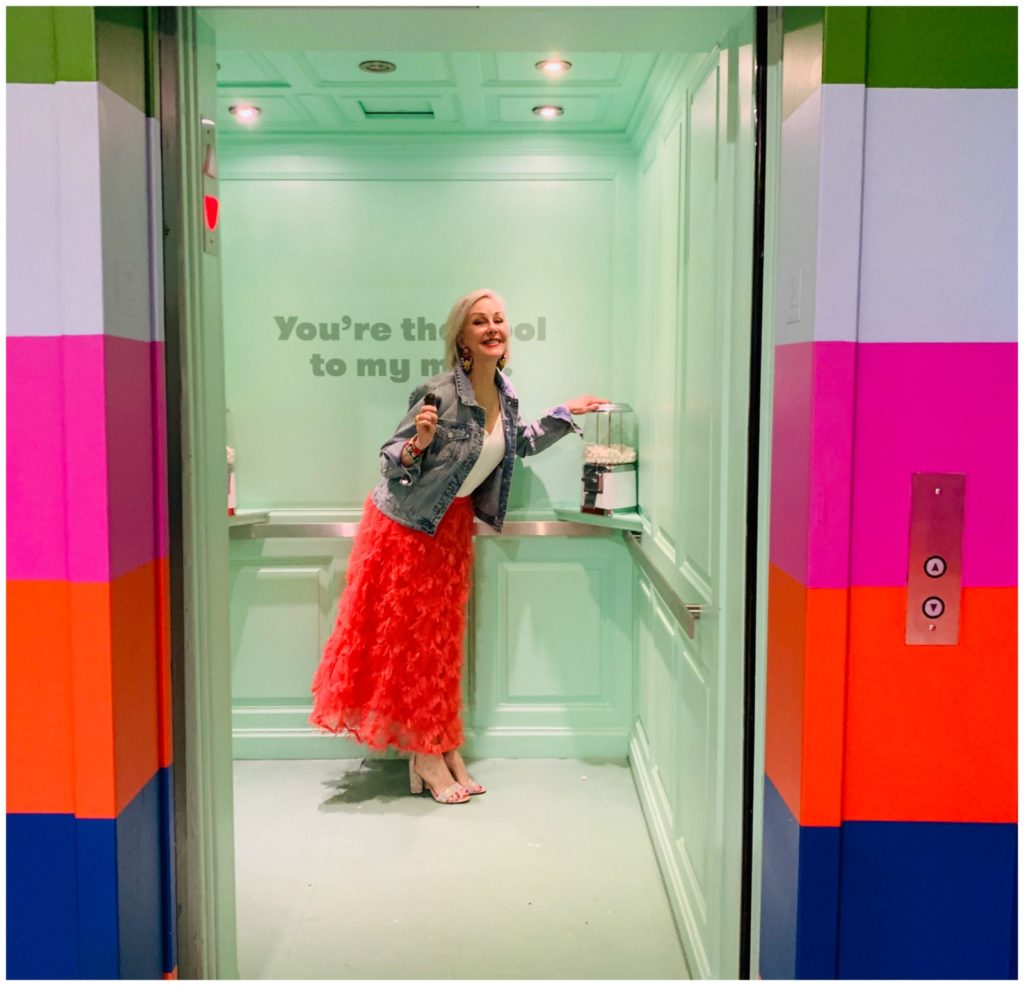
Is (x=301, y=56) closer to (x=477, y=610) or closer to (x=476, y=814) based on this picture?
(x=477, y=610)

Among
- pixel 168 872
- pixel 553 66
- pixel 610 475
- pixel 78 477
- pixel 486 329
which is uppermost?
pixel 553 66

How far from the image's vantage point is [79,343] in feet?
4.69

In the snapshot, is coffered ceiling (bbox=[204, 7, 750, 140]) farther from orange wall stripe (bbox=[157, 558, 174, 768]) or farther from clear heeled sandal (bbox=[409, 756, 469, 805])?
clear heeled sandal (bbox=[409, 756, 469, 805])

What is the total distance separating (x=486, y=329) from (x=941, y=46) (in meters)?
2.00

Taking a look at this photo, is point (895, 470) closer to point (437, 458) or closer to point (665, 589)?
point (665, 589)

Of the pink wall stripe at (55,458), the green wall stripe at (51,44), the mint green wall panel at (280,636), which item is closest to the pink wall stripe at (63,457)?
the pink wall stripe at (55,458)

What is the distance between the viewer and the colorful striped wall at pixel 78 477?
4.64 ft

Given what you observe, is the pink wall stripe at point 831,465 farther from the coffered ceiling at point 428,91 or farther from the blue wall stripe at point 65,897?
the coffered ceiling at point 428,91

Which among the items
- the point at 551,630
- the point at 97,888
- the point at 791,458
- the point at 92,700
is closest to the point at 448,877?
the point at 551,630

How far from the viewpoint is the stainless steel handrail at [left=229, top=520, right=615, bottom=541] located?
371cm

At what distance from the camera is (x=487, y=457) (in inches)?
131

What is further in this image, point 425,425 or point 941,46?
point 425,425

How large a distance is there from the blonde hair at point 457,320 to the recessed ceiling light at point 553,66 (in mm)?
764

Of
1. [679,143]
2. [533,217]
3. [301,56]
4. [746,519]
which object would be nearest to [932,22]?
[746,519]
